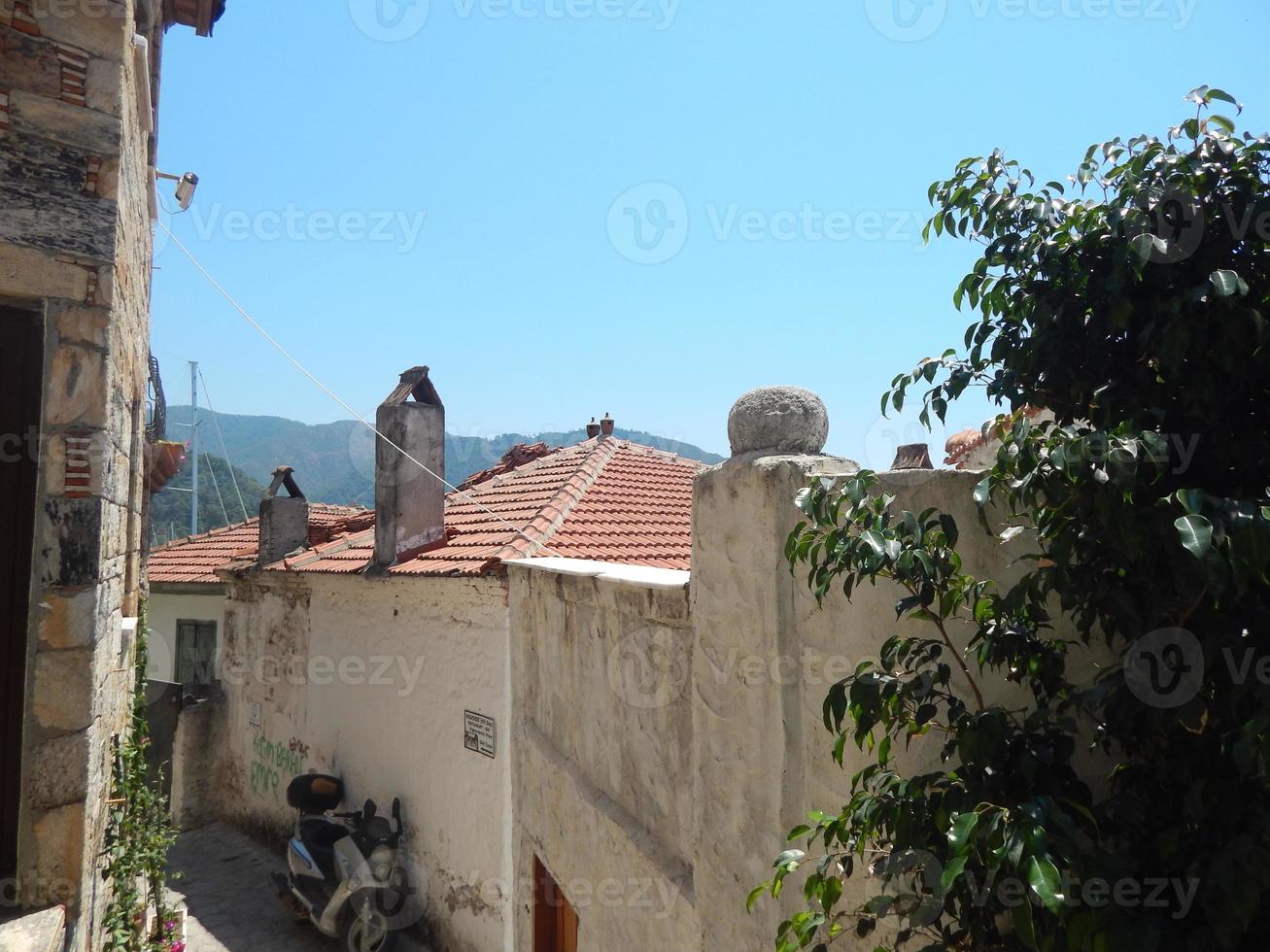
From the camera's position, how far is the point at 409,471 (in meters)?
9.81

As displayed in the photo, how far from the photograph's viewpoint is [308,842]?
889 centimetres

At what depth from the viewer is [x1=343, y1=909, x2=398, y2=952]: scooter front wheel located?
804 cm

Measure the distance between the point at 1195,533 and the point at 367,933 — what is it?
8562mm

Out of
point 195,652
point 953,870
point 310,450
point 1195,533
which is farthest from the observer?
point 310,450

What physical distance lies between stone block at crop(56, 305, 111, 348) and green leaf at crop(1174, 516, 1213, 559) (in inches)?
126

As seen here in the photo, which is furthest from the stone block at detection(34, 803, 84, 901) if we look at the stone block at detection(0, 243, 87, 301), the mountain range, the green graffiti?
the mountain range

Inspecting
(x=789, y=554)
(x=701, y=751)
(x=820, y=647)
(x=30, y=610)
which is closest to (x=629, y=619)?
(x=701, y=751)

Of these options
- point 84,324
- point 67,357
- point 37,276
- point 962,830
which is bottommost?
point 962,830

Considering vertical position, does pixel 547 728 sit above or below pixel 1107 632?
below

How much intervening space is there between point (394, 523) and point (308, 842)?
342cm

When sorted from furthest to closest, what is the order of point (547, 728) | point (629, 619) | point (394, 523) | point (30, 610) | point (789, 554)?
point (394, 523) → point (547, 728) → point (629, 619) → point (30, 610) → point (789, 554)

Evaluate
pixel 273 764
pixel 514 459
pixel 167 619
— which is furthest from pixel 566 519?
pixel 167 619

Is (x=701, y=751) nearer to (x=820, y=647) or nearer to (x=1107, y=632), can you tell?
(x=820, y=647)

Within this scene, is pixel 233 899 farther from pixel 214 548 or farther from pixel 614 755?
pixel 214 548
